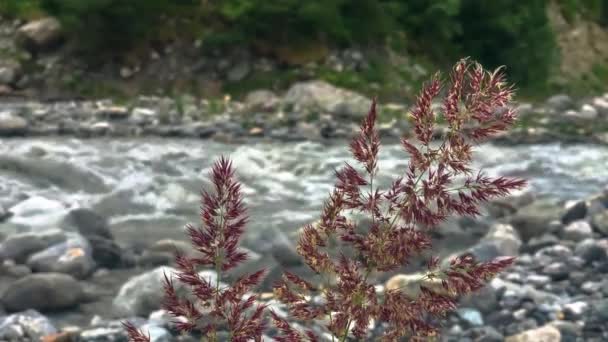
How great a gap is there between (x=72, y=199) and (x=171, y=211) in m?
1.20

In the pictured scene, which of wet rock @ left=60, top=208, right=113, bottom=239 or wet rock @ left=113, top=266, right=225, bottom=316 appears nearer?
wet rock @ left=113, top=266, right=225, bottom=316

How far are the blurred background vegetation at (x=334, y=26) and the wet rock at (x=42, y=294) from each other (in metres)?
15.2

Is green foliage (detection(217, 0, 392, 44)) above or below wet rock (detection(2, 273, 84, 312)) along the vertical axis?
above

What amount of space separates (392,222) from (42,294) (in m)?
4.39

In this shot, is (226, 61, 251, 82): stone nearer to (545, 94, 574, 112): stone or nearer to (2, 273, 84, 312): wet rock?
(545, 94, 574, 112): stone

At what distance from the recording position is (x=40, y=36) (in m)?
22.0

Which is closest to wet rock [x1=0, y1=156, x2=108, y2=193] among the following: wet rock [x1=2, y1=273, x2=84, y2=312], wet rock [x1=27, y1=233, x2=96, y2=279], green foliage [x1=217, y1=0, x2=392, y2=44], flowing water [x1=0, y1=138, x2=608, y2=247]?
flowing water [x1=0, y1=138, x2=608, y2=247]

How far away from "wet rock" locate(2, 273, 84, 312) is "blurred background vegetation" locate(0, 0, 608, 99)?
1524 cm

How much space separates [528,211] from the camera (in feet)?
29.1

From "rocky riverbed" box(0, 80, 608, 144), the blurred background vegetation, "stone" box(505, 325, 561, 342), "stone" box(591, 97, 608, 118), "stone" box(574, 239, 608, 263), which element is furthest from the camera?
"stone" box(591, 97, 608, 118)

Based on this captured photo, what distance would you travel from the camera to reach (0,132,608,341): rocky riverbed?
5.50m

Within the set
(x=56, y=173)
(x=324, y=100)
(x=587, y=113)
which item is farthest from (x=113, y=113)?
(x=587, y=113)

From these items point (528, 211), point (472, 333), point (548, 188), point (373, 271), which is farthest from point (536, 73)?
point (373, 271)

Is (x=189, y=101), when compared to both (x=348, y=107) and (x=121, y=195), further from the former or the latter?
(x=121, y=195)
